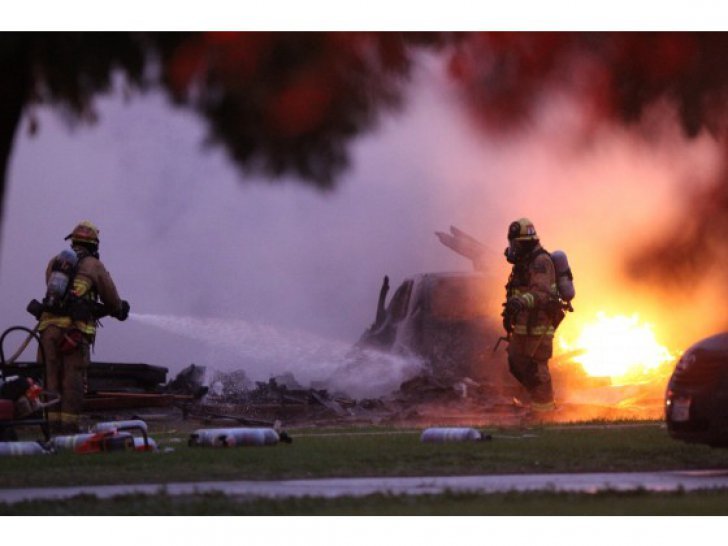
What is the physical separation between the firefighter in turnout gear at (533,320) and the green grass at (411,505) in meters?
7.12

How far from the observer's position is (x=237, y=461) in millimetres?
9344

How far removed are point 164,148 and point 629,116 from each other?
5.08 m

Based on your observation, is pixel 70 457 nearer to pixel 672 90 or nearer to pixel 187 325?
pixel 187 325

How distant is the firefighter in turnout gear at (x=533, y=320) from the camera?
14.5m

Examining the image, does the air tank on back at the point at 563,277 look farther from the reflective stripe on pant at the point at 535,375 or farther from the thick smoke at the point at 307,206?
the thick smoke at the point at 307,206

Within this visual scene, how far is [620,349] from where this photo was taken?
18109 mm

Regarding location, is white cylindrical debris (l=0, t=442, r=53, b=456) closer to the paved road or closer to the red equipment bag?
the red equipment bag

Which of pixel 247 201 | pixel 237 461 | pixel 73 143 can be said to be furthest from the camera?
pixel 247 201

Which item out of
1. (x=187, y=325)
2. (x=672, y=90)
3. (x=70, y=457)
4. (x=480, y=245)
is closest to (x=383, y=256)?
(x=480, y=245)

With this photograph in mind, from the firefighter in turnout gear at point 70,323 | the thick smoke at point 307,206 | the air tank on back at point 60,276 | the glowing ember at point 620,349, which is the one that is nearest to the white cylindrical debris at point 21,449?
the firefighter in turnout gear at point 70,323

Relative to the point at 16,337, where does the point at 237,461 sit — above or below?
below

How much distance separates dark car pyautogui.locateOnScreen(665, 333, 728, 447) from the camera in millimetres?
8648

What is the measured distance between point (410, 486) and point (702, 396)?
1.91 m

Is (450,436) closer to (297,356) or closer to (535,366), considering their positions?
(535,366)
